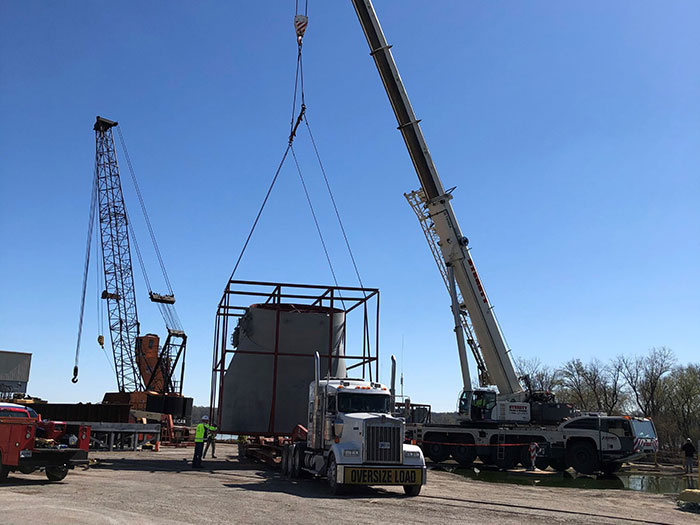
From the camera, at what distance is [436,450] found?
88.4 ft

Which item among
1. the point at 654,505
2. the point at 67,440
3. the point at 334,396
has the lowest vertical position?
the point at 654,505

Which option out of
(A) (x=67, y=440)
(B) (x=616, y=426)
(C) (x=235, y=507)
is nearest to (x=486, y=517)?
(C) (x=235, y=507)

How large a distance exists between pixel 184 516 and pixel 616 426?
17.7 metres

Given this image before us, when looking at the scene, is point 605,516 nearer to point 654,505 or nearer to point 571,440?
point 654,505

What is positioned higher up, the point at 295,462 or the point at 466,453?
the point at 295,462

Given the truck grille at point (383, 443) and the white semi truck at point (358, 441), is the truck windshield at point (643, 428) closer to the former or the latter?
the white semi truck at point (358, 441)

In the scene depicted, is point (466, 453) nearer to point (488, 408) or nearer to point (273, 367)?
point (488, 408)

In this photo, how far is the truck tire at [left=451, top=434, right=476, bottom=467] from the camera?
25891 millimetres

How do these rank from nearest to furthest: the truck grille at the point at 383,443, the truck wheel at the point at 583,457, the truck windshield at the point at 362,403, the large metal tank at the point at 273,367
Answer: the truck grille at the point at 383,443, the truck windshield at the point at 362,403, the large metal tank at the point at 273,367, the truck wheel at the point at 583,457

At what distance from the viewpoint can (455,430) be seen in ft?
86.1

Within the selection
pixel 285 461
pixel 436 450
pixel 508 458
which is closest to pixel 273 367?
pixel 285 461

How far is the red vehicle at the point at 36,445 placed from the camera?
1348 cm

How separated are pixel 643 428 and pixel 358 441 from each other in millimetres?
14073

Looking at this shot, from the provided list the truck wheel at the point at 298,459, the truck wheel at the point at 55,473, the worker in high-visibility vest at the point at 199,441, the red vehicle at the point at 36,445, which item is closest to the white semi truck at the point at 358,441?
the truck wheel at the point at 298,459
